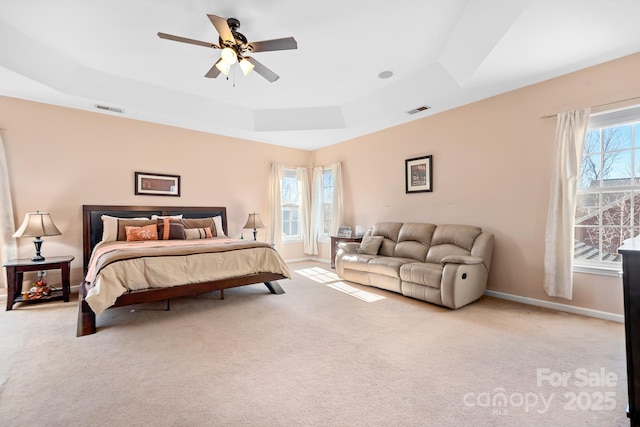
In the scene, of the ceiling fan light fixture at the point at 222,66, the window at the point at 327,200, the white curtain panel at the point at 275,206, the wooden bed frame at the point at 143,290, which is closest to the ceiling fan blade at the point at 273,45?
the ceiling fan light fixture at the point at 222,66

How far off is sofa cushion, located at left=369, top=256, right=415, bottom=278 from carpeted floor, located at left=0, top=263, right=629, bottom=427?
654mm

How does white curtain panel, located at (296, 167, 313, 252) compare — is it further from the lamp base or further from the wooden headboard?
the lamp base

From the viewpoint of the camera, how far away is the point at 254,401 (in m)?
1.72

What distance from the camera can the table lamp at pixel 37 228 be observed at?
3472mm

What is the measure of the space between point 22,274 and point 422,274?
204 inches

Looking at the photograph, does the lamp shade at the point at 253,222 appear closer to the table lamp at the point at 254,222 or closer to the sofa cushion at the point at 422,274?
the table lamp at the point at 254,222

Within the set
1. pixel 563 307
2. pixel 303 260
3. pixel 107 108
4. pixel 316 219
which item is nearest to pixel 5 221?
pixel 107 108

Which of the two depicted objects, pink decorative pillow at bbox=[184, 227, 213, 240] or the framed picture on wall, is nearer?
pink decorative pillow at bbox=[184, 227, 213, 240]

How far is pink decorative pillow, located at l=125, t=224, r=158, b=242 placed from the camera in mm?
4184

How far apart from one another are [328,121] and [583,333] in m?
4.40

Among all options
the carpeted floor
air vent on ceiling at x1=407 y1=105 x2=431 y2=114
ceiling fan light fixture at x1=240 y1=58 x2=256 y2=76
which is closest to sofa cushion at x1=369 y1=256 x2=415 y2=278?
the carpeted floor

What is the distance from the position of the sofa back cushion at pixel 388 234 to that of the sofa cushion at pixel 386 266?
47 cm

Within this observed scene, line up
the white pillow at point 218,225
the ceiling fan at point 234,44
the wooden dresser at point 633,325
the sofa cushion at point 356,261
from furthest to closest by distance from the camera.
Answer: the white pillow at point 218,225, the sofa cushion at point 356,261, the ceiling fan at point 234,44, the wooden dresser at point 633,325

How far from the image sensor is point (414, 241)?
4426mm
